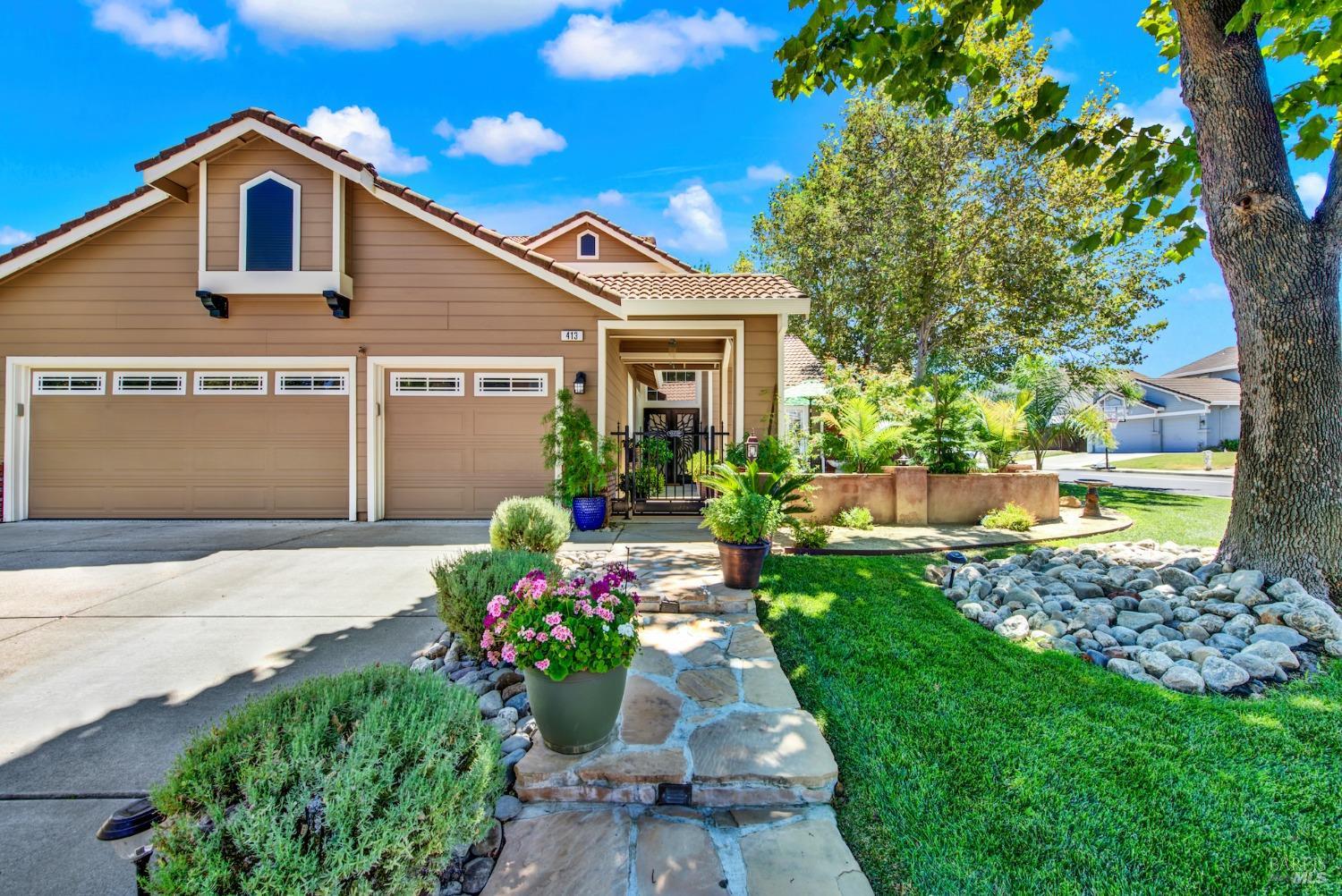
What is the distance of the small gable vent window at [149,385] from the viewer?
26.9 ft

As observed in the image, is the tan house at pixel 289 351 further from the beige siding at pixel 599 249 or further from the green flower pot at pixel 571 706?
the green flower pot at pixel 571 706

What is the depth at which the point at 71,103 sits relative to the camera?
30.2 feet

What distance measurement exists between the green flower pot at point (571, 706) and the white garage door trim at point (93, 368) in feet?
23.5

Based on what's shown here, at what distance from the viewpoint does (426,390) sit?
8.38 meters

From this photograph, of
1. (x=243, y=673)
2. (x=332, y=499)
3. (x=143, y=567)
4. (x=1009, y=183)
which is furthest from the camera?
(x=1009, y=183)

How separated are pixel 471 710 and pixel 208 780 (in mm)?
727

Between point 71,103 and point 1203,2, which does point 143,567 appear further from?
point 1203,2

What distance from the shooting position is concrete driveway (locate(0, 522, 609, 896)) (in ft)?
6.66

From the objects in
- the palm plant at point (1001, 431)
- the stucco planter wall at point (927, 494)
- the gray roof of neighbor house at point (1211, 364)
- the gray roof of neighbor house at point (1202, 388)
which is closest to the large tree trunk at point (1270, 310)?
the stucco planter wall at point (927, 494)

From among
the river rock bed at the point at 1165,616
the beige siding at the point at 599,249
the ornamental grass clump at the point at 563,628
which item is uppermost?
→ the beige siding at the point at 599,249

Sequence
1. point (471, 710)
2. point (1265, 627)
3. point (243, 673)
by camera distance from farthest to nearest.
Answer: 1. point (1265, 627)
2. point (243, 673)
3. point (471, 710)

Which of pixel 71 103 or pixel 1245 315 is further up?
pixel 71 103

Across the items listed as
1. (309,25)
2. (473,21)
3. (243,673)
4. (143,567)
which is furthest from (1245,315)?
(309,25)

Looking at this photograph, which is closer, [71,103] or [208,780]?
[208,780]
